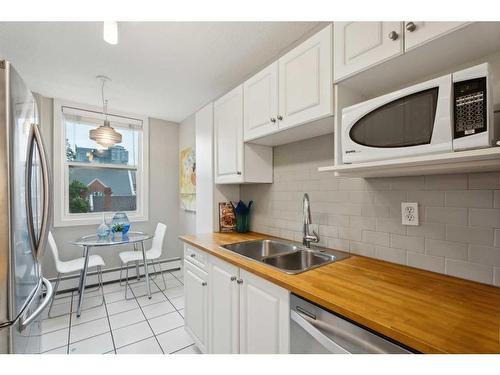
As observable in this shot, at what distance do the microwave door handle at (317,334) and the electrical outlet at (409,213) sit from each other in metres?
0.77

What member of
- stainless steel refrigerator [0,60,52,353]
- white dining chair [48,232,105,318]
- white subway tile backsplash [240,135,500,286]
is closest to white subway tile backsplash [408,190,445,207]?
white subway tile backsplash [240,135,500,286]

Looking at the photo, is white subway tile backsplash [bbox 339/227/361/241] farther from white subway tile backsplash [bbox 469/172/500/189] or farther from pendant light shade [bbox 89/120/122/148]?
pendant light shade [bbox 89/120/122/148]

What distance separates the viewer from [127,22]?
1588mm

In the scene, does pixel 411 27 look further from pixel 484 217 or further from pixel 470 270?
pixel 470 270

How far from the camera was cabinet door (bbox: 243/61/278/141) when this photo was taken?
64.8 inches

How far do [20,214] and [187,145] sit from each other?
2740 millimetres

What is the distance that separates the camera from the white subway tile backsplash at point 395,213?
1.04 metres

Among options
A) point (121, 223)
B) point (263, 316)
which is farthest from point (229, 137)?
point (121, 223)

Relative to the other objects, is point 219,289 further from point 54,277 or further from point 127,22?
point 54,277

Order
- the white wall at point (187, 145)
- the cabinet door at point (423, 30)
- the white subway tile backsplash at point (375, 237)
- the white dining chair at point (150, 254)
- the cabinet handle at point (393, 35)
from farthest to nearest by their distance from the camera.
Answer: the white wall at point (187, 145) < the white dining chair at point (150, 254) < the white subway tile backsplash at point (375, 237) < the cabinet handle at point (393, 35) < the cabinet door at point (423, 30)

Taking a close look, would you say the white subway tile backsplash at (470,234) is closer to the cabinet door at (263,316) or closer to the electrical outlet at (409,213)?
the electrical outlet at (409,213)

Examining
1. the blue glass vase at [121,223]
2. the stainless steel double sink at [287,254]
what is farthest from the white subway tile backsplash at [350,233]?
the blue glass vase at [121,223]

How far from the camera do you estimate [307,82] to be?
1.40 metres
